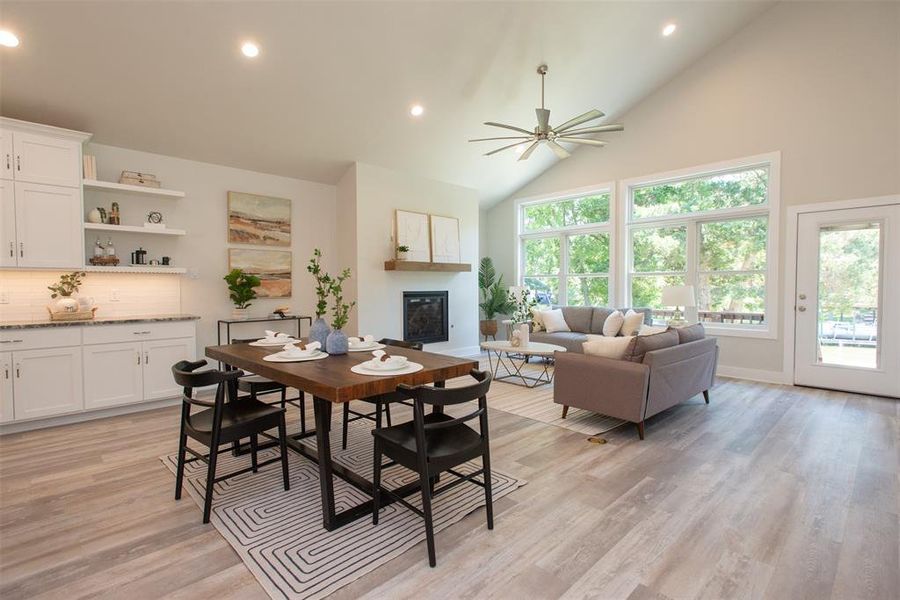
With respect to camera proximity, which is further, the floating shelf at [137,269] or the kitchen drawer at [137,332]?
the floating shelf at [137,269]

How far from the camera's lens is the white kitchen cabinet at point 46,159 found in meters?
3.77

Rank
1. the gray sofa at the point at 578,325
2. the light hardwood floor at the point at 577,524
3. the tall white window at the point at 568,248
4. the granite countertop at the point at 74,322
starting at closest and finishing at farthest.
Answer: the light hardwood floor at the point at 577,524, the granite countertop at the point at 74,322, the gray sofa at the point at 578,325, the tall white window at the point at 568,248

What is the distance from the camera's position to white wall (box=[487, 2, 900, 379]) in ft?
15.4

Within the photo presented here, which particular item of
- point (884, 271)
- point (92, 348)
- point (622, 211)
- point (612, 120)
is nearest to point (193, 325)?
point (92, 348)

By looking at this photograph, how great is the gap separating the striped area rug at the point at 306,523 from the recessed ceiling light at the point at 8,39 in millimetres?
3440

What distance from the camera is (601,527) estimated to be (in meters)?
2.25

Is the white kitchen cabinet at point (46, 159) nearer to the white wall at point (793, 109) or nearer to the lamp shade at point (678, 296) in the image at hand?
the lamp shade at point (678, 296)

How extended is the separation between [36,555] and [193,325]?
9.31ft

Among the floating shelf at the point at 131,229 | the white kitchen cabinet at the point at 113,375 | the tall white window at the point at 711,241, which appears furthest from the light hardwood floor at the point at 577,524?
the tall white window at the point at 711,241

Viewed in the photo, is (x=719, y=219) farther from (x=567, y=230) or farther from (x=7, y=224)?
(x=7, y=224)

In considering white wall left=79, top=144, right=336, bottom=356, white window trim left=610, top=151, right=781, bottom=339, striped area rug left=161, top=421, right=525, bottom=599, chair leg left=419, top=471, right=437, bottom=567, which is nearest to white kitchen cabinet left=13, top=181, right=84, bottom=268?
white wall left=79, top=144, right=336, bottom=356

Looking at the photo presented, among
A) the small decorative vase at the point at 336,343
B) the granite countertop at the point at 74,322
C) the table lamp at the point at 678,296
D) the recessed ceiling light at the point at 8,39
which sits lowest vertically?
the small decorative vase at the point at 336,343

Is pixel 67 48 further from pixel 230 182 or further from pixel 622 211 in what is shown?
pixel 622 211

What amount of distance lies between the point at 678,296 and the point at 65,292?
6.68 meters
